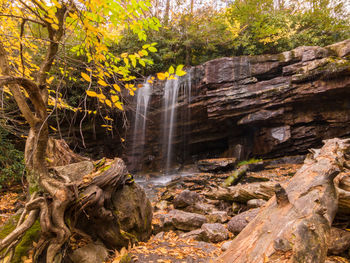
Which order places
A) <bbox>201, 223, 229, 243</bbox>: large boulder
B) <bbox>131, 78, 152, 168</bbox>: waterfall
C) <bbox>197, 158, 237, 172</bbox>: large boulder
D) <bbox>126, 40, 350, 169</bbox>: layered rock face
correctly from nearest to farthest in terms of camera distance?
<bbox>201, 223, 229, 243</bbox>: large boulder
<bbox>126, 40, 350, 169</bbox>: layered rock face
<bbox>197, 158, 237, 172</bbox>: large boulder
<bbox>131, 78, 152, 168</bbox>: waterfall

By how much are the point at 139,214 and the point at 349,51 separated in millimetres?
11372

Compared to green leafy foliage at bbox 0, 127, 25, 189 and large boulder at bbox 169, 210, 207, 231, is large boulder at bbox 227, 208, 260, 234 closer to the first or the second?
large boulder at bbox 169, 210, 207, 231

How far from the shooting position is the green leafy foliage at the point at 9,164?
7.27 m

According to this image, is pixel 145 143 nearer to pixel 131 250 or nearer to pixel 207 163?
pixel 207 163

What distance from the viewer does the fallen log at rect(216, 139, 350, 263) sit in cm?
137

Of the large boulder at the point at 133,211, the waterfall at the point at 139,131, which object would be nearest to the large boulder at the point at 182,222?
the large boulder at the point at 133,211

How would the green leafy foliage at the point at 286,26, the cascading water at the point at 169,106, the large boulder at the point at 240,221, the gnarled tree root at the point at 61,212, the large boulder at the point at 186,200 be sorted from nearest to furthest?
1. the gnarled tree root at the point at 61,212
2. the large boulder at the point at 240,221
3. the large boulder at the point at 186,200
4. the green leafy foliage at the point at 286,26
5. the cascading water at the point at 169,106

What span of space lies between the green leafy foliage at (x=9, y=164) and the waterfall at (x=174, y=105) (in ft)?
24.8

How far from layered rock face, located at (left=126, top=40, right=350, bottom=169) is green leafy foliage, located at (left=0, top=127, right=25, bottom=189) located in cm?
704

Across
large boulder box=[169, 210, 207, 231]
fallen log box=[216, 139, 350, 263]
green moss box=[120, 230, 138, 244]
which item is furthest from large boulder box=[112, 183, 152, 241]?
fallen log box=[216, 139, 350, 263]

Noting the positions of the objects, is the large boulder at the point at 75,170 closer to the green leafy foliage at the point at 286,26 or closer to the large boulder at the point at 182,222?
the large boulder at the point at 182,222

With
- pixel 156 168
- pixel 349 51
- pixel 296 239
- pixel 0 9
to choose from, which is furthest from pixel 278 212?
pixel 156 168

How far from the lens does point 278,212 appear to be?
1.95 meters

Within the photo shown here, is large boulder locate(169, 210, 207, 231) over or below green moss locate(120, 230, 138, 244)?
below
